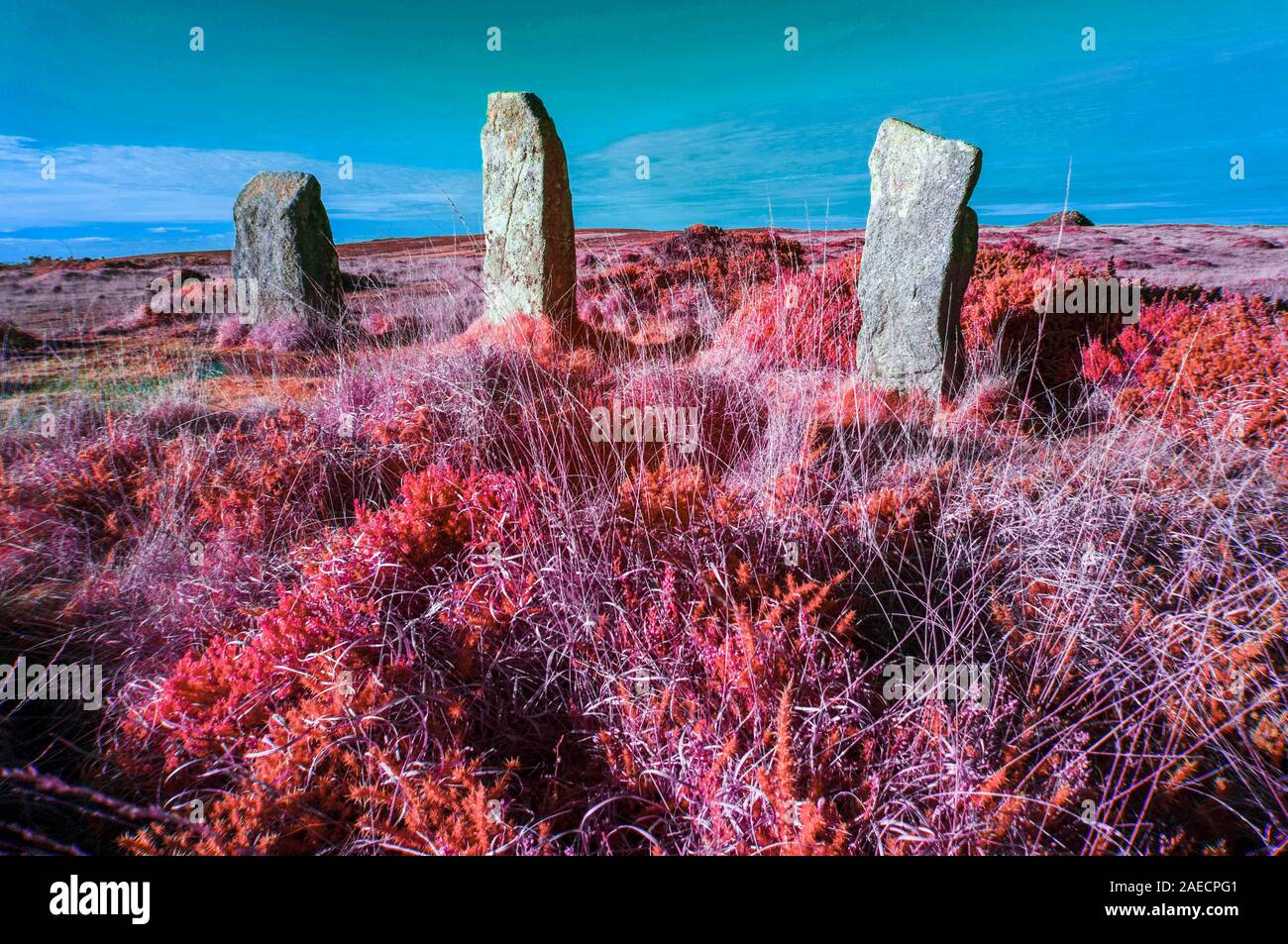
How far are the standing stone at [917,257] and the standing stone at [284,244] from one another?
7127 millimetres

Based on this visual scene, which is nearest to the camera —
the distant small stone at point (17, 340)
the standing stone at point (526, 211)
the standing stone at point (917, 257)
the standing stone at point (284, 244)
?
the standing stone at point (917, 257)

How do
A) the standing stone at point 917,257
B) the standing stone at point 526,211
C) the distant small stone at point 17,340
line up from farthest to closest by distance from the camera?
the distant small stone at point 17,340, the standing stone at point 526,211, the standing stone at point 917,257

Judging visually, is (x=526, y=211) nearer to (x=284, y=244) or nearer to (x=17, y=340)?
(x=284, y=244)

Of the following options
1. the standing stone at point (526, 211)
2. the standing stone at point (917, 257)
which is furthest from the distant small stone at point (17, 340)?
the standing stone at point (917, 257)

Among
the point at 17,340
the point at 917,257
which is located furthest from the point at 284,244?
the point at 917,257

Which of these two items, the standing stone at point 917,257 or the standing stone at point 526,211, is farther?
the standing stone at point 526,211

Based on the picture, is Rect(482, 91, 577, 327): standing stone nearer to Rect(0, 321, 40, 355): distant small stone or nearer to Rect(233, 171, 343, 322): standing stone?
Rect(233, 171, 343, 322): standing stone

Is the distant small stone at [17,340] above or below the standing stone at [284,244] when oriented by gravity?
below

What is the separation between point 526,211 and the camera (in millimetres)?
7070

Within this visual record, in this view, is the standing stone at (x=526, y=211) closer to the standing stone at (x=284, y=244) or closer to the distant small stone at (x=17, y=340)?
the standing stone at (x=284, y=244)

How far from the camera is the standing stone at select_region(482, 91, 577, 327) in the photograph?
700cm

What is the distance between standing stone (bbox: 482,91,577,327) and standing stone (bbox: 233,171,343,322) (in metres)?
3.34

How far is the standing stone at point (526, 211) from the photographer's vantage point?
700 centimetres

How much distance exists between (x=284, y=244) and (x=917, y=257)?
8128mm
